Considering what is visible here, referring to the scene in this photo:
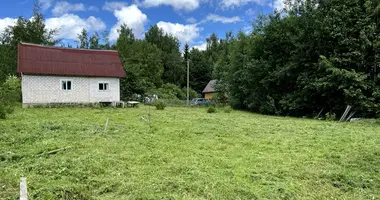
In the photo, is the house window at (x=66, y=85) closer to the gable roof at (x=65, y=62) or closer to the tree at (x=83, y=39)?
the gable roof at (x=65, y=62)

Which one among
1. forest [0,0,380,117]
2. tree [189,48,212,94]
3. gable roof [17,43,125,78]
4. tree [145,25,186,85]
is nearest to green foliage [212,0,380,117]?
forest [0,0,380,117]

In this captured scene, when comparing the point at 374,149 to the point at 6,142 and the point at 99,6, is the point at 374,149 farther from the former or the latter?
the point at 99,6

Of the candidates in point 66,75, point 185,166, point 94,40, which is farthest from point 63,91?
point 94,40

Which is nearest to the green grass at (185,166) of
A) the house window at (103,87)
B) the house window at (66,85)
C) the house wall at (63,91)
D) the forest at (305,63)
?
the forest at (305,63)

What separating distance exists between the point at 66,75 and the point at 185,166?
17.5 metres

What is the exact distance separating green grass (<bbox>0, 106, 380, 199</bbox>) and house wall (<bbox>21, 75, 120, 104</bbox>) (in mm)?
12043

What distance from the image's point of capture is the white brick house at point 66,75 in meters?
18.7

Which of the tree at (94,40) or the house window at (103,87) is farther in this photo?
the tree at (94,40)

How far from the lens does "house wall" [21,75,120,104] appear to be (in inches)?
731

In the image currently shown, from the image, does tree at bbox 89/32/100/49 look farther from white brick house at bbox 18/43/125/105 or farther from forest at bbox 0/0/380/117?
white brick house at bbox 18/43/125/105

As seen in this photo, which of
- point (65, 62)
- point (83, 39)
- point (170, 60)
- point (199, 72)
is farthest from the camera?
point (199, 72)

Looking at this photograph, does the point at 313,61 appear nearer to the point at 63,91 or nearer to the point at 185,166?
the point at 185,166

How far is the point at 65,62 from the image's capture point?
20359 mm

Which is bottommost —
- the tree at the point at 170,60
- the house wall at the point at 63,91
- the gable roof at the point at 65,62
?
the house wall at the point at 63,91
